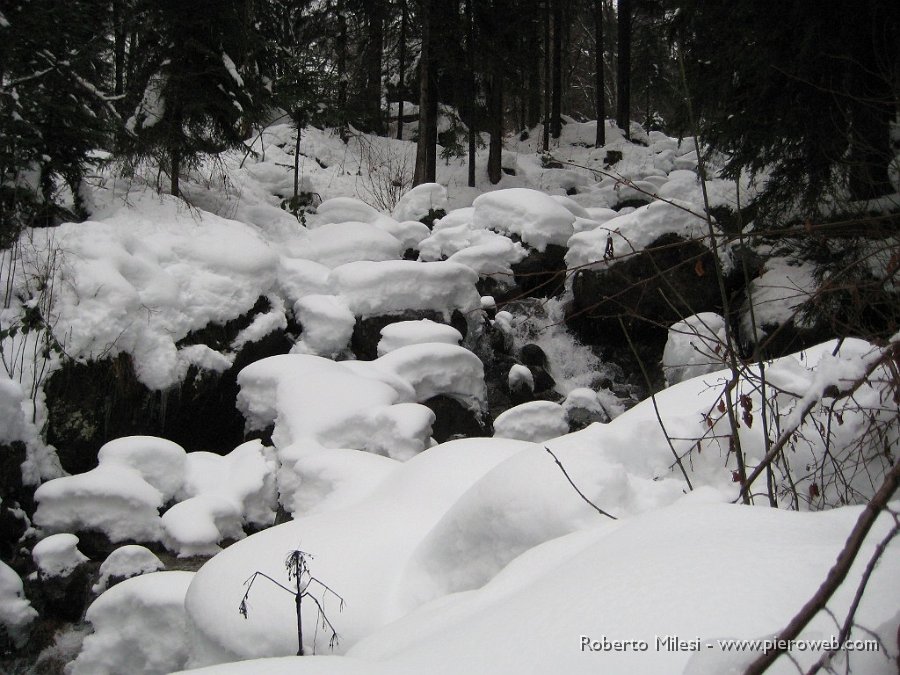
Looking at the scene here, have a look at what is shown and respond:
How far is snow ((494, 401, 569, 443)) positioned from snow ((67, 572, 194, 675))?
3.60 meters

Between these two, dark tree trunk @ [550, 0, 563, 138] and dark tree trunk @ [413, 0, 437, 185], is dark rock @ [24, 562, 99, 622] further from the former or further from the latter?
dark tree trunk @ [550, 0, 563, 138]

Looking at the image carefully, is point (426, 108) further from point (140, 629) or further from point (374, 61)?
point (140, 629)

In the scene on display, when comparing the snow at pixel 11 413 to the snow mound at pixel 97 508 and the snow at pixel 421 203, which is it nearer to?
the snow mound at pixel 97 508

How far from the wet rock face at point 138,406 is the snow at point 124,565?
1.91m

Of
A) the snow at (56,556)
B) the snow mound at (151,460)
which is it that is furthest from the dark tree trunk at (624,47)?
the snow at (56,556)

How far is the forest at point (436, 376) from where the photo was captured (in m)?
1.42

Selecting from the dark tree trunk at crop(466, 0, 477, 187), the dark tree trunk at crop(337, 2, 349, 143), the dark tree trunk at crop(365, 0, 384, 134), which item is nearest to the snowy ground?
the dark tree trunk at crop(466, 0, 477, 187)

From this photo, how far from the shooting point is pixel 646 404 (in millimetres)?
3154

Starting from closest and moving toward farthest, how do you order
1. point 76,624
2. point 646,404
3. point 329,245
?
point 646,404 → point 76,624 → point 329,245

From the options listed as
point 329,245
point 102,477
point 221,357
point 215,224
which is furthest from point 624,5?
point 102,477

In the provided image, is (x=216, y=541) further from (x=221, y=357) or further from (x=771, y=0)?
(x=771, y=0)

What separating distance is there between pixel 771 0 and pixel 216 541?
24.2ft

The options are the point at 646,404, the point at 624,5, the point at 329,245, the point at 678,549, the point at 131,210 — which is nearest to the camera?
the point at 678,549

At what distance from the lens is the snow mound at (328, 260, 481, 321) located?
8.88 metres
